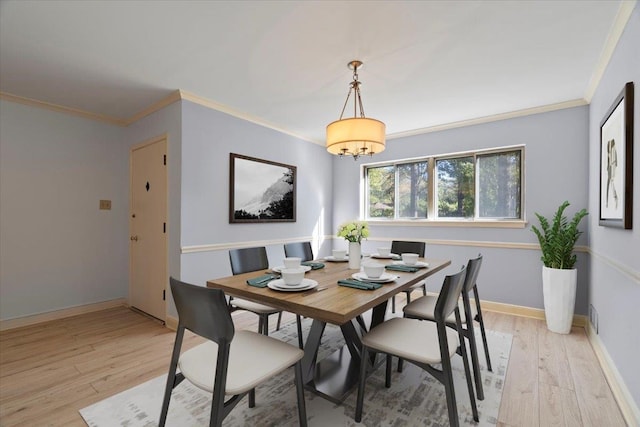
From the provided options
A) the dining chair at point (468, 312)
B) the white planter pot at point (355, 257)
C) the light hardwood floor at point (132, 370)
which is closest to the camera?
the light hardwood floor at point (132, 370)

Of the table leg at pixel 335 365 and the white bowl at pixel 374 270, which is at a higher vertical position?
the white bowl at pixel 374 270

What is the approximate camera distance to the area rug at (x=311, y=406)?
1664 millimetres

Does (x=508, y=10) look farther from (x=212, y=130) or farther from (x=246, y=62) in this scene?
(x=212, y=130)

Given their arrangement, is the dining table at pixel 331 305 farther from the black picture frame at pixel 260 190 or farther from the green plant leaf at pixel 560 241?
the black picture frame at pixel 260 190

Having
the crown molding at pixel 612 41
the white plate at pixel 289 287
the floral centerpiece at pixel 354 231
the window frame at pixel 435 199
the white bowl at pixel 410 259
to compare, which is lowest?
the white plate at pixel 289 287

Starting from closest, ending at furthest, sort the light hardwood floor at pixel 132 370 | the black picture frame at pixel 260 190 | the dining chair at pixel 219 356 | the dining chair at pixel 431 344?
the dining chair at pixel 219 356 < the dining chair at pixel 431 344 < the light hardwood floor at pixel 132 370 < the black picture frame at pixel 260 190

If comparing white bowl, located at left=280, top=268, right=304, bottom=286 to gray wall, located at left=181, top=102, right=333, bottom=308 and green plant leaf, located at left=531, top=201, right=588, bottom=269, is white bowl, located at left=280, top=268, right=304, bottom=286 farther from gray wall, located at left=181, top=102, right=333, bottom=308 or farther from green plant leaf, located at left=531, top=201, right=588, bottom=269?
green plant leaf, located at left=531, top=201, right=588, bottom=269

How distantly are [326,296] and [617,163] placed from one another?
218 centimetres

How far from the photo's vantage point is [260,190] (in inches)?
150

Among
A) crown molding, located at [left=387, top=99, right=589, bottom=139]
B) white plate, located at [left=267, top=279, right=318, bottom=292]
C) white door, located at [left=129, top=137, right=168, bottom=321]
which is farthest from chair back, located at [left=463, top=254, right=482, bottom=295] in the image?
white door, located at [left=129, top=137, right=168, bottom=321]

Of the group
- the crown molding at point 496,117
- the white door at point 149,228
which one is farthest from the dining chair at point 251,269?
the crown molding at point 496,117

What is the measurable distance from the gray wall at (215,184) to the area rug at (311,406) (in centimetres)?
135

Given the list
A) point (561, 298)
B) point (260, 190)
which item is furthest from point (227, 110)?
point (561, 298)

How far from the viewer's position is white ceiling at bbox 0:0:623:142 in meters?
1.81
